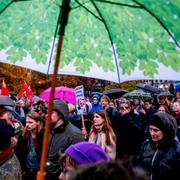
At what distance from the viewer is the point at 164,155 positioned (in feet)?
13.9

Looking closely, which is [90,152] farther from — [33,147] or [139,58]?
[33,147]

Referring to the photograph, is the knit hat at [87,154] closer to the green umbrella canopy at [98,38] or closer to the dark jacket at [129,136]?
the green umbrella canopy at [98,38]

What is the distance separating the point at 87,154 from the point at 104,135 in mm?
3385

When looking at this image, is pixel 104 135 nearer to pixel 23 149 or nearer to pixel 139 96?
pixel 23 149

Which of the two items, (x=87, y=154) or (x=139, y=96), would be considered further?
(x=139, y=96)

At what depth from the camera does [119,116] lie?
293 inches

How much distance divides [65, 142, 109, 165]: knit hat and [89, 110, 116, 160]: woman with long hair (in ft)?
10.2

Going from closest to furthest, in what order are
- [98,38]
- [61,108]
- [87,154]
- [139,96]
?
[87,154], [98,38], [61,108], [139,96]

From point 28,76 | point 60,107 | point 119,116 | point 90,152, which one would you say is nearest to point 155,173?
point 60,107

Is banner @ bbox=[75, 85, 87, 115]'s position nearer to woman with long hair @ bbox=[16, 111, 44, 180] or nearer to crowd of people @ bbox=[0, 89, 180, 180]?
crowd of people @ bbox=[0, 89, 180, 180]

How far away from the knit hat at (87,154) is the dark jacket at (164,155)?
1.76 meters

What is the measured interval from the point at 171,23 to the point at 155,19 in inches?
6.5

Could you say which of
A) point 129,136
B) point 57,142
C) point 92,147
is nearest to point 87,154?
point 92,147

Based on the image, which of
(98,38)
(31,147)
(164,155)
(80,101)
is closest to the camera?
(98,38)
